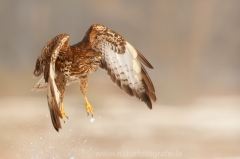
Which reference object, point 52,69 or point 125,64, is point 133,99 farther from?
point 52,69

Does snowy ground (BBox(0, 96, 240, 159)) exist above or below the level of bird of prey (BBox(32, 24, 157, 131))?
below

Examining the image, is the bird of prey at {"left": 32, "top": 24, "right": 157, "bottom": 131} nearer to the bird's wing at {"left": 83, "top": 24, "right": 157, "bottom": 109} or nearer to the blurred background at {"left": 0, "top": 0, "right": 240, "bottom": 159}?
the bird's wing at {"left": 83, "top": 24, "right": 157, "bottom": 109}

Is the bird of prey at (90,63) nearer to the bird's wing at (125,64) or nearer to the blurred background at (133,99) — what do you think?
the bird's wing at (125,64)

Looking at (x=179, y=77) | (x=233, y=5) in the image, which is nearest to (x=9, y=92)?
(x=179, y=77)

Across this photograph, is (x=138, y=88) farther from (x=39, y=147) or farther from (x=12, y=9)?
(x=12, y=9)

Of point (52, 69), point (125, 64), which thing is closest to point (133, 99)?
point (125, 64)

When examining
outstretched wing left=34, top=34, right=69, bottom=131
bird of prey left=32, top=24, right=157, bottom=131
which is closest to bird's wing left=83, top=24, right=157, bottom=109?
bird of prey left=32, top=24, right=157, bottom=131

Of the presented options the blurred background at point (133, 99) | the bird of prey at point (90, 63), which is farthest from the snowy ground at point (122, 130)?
the bird of prey at point (90, 63)
